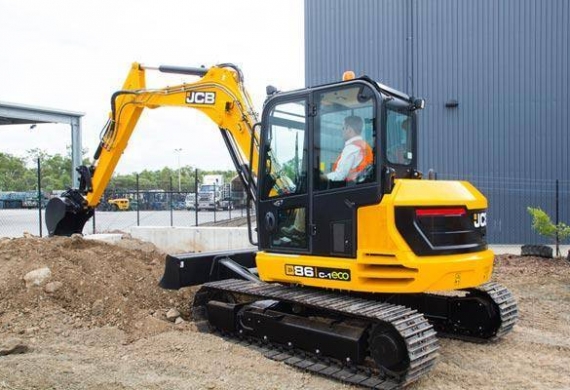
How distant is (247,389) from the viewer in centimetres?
475

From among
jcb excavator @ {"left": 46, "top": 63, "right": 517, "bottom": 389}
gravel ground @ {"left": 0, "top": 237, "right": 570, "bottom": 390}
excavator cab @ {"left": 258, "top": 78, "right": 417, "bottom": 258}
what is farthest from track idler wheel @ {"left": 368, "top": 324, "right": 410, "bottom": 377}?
excavator cab @ {"left": 258, "top": 78, "right": 417, "bottom": 258}

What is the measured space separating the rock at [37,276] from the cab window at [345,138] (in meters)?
3.97

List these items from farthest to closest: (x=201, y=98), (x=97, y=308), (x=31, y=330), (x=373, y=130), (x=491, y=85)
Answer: (x=491, y=85)
(x=201, y=98)
(x=97, y=308)
(x=31, y=330)
(x=373, y=130)

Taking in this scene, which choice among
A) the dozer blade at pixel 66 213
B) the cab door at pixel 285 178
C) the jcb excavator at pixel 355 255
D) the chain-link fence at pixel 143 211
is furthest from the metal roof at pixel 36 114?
the cab door at pixel 285 178

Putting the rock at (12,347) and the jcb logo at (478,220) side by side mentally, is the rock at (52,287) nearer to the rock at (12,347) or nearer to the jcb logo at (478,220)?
the rock at (12,347)

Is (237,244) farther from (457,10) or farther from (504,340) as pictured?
(457,10)

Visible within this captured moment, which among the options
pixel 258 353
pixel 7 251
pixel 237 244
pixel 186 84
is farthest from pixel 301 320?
pixel 237 244

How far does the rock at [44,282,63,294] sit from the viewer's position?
6.91 metres

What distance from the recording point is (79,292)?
7008 millimetres

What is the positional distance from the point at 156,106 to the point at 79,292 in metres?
2.96

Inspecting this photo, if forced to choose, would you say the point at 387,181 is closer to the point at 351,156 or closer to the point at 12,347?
the point at 351,156

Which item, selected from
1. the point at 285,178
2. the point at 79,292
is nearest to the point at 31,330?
the point at 79,292

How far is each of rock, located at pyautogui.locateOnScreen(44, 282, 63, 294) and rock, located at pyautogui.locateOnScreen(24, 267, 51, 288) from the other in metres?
0.14

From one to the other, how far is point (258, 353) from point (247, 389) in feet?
3.10
